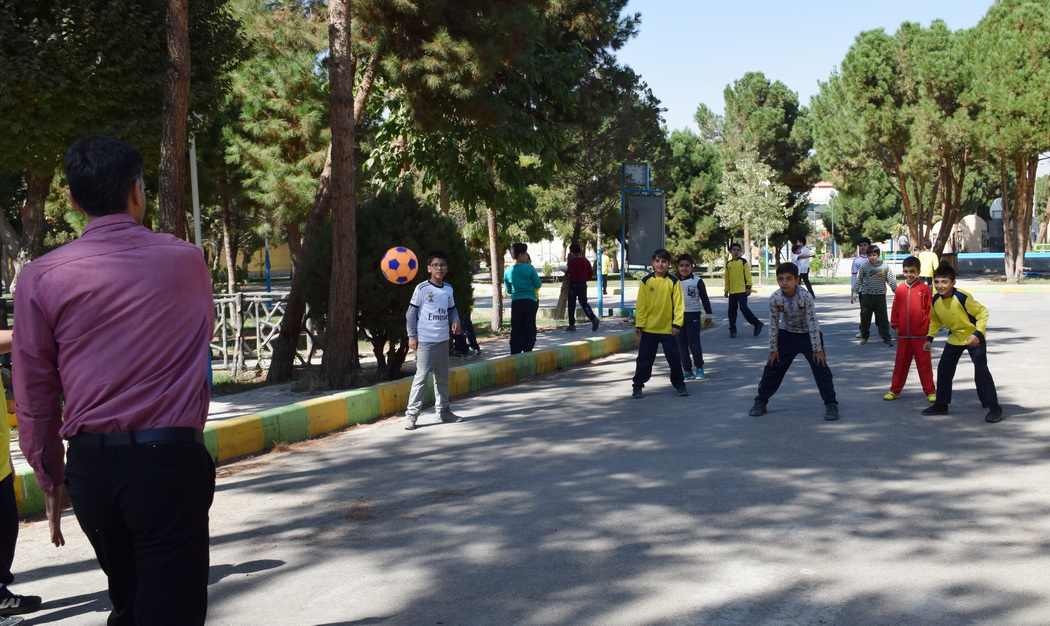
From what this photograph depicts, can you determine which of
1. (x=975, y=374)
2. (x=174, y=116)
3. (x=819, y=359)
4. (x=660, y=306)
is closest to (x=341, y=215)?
(x=174, y=116)

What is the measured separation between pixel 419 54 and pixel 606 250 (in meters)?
43.7

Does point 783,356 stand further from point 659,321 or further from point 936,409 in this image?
point 659,321

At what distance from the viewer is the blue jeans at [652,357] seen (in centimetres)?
1070

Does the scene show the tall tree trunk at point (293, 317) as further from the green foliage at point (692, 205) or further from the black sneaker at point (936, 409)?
the green foliage at point (692, 205)

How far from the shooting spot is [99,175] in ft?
8.86

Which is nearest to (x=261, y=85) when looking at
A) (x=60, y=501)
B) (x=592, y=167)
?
(x=592, y=167)

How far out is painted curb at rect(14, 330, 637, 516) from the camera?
793 centimetres

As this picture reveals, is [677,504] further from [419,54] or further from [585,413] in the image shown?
[419,54]

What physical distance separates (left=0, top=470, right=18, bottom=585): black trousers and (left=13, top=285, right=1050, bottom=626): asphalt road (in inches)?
9.6

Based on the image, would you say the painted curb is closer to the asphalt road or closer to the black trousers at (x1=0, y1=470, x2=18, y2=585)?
the asphalt road

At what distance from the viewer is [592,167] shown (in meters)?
24.1

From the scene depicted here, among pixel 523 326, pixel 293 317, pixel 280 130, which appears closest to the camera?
pixel 293 317

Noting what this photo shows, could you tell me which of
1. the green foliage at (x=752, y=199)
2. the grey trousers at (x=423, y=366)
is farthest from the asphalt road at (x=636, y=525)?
the green foliage at (x=752, y=199)

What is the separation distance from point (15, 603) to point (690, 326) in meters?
9.29
